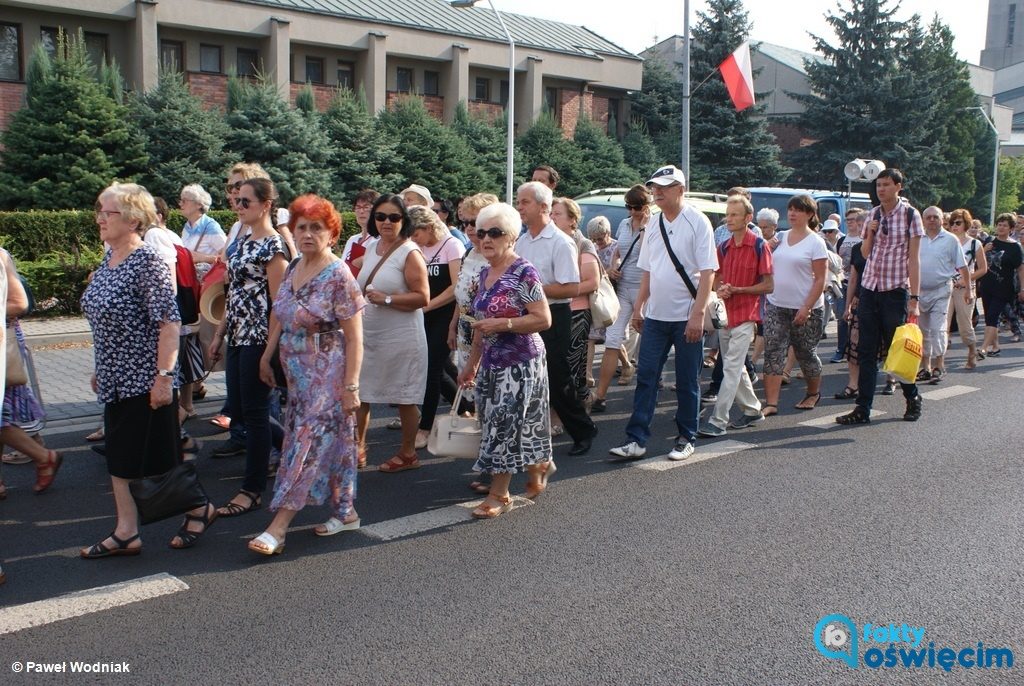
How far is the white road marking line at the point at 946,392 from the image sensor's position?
9.55 metres

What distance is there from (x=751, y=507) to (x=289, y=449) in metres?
2.64

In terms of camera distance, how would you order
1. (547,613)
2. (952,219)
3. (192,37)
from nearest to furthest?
1. (547,613)
2. (952,219)
3. (192,37)

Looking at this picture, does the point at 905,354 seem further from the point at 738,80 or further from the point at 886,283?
the point at 738,80

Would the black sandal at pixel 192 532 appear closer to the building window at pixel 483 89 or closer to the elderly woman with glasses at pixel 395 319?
the elderly woman with glasses at pixel 395 319

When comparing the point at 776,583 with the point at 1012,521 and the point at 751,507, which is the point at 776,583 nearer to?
the point at 751,507

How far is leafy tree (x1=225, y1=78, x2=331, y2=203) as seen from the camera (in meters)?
25.8

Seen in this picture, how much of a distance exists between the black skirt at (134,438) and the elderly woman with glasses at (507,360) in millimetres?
1693

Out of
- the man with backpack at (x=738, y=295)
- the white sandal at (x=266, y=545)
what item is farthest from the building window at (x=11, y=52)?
the white sandal at (x=266, y=545)

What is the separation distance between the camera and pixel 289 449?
191 inches

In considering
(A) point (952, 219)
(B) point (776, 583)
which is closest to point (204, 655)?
(B) point (776, 583)

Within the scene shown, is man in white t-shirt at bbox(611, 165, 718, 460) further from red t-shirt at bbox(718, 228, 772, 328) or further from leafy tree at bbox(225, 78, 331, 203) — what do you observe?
leafy tree at bbox(225, 78, 331, 203)

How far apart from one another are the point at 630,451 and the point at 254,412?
102 inches

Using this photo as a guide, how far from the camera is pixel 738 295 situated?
775 cm

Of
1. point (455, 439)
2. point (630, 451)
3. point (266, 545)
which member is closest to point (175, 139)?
point (630, 451)
